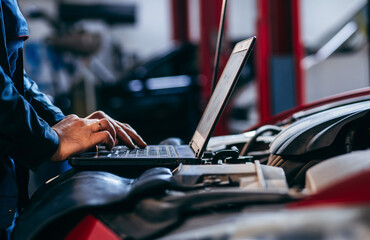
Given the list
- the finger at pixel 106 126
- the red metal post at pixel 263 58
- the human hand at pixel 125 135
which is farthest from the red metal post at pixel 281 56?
the finger at pixel 106 126

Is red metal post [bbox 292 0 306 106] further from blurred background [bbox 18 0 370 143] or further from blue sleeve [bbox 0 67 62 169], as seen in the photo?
blue sleeve [bbox 0 67 62 169]

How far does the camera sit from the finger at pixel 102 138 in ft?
2.87

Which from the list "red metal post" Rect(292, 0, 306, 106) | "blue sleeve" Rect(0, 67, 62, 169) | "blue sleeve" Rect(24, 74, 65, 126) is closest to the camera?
"blue sleeve" Rect(0, 67, 62, 169)

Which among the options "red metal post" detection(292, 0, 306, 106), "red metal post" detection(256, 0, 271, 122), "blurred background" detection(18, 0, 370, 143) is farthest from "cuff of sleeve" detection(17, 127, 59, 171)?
"red metal post" detection(292, 0, 306, 106)

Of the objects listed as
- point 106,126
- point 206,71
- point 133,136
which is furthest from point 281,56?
point 106,126

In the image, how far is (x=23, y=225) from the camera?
0.64 meters

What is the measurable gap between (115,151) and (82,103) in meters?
5.74

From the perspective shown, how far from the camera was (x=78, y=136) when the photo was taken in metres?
0.86

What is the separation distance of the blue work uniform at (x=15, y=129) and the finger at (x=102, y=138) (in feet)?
0.27

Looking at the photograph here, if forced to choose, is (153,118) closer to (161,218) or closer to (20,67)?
(20,67)

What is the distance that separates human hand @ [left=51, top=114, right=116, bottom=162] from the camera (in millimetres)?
839

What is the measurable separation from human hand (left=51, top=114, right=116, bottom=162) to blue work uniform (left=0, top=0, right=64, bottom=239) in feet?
0.09

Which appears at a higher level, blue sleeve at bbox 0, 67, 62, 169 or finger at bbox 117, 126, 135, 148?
blue sleeve at bbox 0, 67, 62, 169

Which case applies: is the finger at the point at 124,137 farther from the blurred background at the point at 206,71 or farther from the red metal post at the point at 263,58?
the red metal post at the point at 263,58
